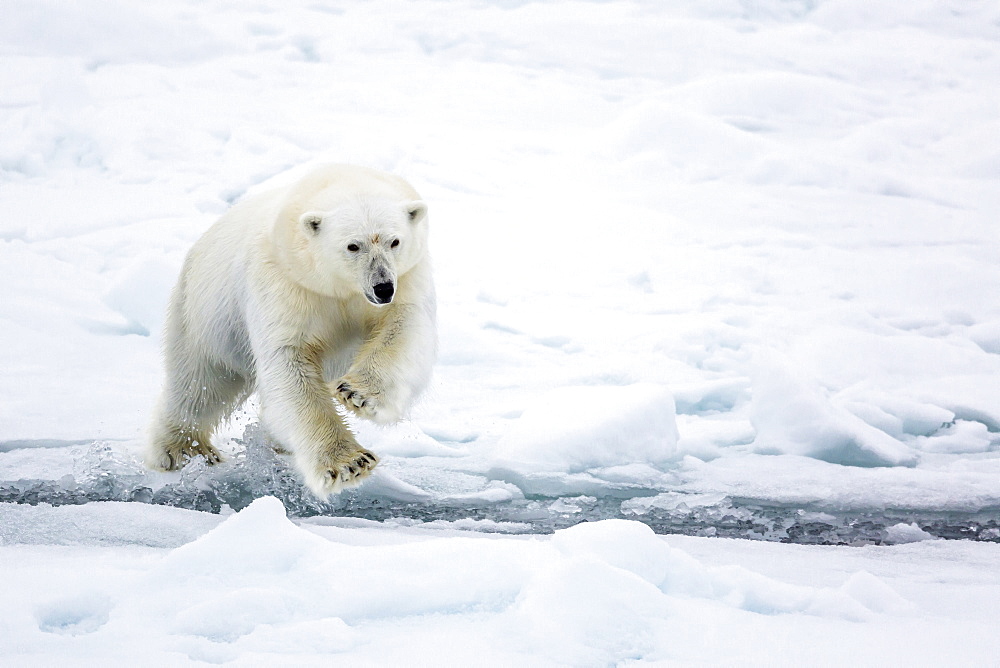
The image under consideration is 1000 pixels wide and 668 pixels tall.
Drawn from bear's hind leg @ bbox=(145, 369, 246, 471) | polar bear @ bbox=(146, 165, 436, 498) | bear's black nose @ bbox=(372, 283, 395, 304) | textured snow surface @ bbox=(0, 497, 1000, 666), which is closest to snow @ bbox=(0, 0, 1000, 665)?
textured snow surface @ bbox=(0, 497, 1000, 666)

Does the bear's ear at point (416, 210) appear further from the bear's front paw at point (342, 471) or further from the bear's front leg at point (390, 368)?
the bear's front paw at point (342, 471)

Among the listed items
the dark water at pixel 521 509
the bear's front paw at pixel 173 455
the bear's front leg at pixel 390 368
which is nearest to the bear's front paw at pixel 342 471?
Answer: the bear's front leg at pixel 390 368

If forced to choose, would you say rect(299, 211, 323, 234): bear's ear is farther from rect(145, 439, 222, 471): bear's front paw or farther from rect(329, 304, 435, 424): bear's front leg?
rect(145, 439, 222, 471): bear's front paw

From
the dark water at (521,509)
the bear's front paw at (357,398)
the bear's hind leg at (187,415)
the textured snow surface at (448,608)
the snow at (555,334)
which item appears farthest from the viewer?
the bear's hind leg at (187,415)

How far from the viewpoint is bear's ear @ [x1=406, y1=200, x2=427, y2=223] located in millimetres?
3316

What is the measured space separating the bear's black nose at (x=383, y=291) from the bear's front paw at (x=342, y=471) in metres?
0.48

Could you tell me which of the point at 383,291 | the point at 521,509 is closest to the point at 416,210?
the point at 383,291

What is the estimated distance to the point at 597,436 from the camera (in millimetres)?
4309

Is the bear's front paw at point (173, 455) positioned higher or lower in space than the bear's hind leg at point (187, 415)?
lower

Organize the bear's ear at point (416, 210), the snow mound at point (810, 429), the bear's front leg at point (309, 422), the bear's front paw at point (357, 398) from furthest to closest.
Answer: the snow mound at point (810, 429) → the bear's ear at point (416, 210) → the bear's front leg at point (309, 422) → the bear's front paw at point (357, 398)

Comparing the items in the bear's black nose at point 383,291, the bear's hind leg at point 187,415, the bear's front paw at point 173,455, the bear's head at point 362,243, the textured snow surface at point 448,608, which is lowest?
the bear's front paw at point 173,455

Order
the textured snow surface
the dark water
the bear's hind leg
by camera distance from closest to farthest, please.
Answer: the textured snow surface → the dark water → the bear's hind leg

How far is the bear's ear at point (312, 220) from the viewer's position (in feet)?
10.4

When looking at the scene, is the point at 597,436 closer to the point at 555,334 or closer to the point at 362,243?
the point at 362,243
